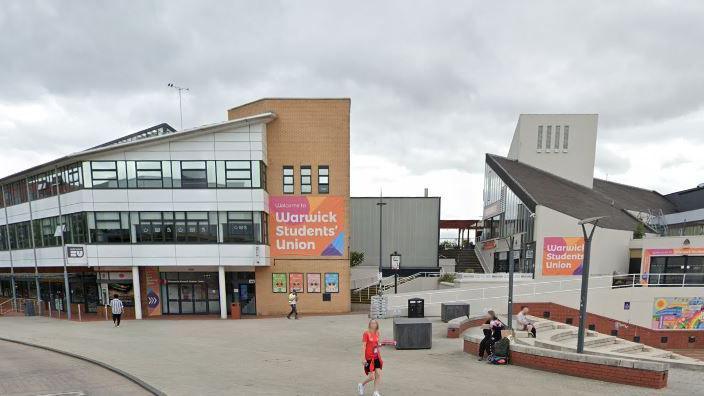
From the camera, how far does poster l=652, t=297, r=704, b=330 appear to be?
20578 millimetres

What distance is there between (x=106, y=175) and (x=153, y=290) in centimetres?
713

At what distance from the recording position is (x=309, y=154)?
2256 cm

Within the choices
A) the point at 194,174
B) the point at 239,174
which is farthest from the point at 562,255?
the point at 194,174

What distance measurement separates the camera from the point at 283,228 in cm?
2247

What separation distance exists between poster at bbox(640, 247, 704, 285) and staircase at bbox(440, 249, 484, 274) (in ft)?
40.2

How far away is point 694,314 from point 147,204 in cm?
3094

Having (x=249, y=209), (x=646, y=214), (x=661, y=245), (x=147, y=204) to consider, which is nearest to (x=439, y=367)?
(x=249, y=209)

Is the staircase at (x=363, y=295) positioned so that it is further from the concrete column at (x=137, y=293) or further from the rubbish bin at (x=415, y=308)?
the concrete column at (x=137, y=293)

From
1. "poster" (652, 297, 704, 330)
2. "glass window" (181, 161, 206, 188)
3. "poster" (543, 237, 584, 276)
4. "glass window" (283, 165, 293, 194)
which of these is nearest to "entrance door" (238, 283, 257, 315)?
"glass window" (283, 165, 293, 194)

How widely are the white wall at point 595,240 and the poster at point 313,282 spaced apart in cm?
1382

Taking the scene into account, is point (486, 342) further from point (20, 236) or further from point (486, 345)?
point (20, 236)

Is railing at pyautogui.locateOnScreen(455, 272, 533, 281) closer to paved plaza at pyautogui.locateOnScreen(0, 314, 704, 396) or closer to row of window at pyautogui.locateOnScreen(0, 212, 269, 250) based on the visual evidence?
paved plaza at pyautogui.locateOnScreen(0, 314, 704, 396)

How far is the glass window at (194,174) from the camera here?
20.8 m

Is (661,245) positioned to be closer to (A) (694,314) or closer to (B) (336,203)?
(A) (694,314)
